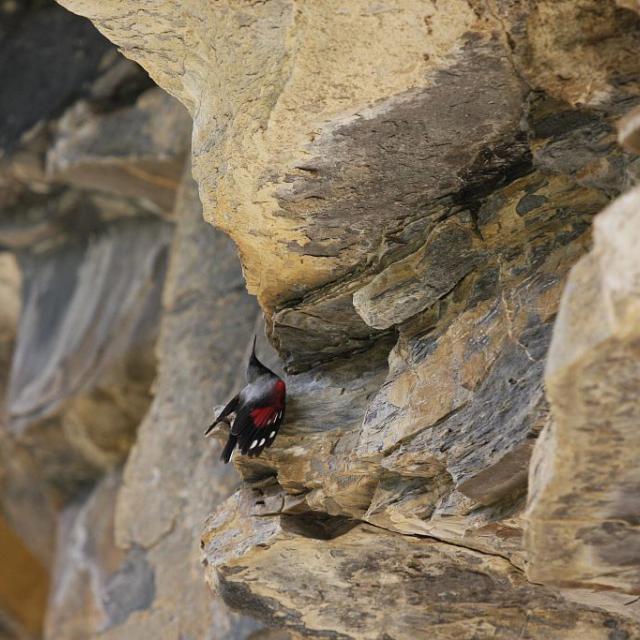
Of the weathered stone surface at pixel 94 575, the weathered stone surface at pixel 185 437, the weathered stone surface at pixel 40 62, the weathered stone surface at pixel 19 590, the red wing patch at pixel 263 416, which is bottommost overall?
the weathered stone surface at pixel 19 590

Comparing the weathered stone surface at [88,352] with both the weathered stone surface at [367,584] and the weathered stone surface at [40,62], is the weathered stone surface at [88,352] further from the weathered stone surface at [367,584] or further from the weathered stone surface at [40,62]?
the weathered stone surface at [367,584]

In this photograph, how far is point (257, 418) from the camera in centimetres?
242

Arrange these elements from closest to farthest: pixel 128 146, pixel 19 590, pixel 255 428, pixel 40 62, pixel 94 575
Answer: pixel 255 428, pixel 94 575, pixel 128 146, pixel 40 62, pixel 19 590

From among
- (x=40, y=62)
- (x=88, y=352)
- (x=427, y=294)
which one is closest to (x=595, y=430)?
(x=427, y=294)

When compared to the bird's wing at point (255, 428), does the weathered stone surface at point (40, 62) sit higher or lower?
higher

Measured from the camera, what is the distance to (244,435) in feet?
7.89

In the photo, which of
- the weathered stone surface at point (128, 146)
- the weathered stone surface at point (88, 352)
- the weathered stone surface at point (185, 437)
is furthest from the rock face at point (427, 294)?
the weathered stone surface at point (128, 146)

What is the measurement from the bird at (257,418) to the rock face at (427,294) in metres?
0.07

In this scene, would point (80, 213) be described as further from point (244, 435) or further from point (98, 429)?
point (244, 435)

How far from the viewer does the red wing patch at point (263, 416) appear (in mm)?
2414

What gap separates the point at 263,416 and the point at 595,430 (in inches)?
42.3

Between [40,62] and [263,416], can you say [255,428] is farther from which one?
[40,62]

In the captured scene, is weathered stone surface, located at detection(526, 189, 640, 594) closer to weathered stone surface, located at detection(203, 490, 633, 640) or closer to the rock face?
the rock face

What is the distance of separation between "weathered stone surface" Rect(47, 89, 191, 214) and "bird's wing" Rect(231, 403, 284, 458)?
1.91 m
